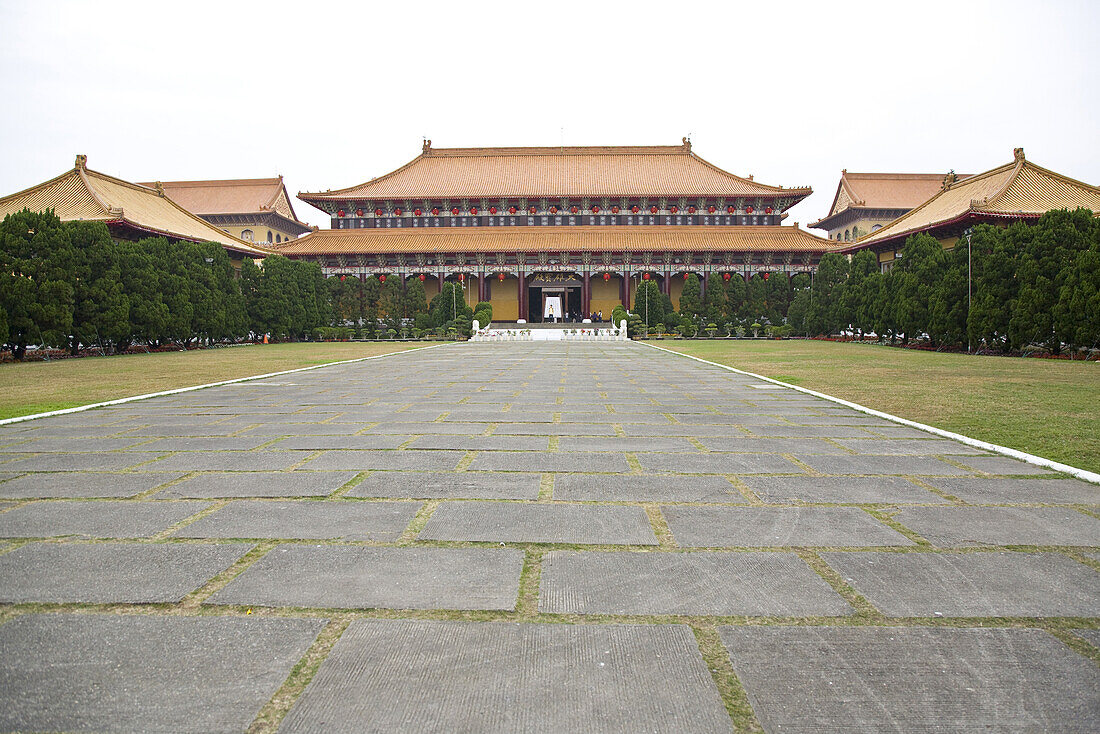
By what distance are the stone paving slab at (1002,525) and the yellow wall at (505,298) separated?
41.0 metres

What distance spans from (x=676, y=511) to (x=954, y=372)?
1039cm

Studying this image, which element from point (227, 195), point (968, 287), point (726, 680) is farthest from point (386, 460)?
point (227, 195)

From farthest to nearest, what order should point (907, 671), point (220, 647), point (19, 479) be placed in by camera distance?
point (19, 479)
point (220, 647)
point (907, 671)

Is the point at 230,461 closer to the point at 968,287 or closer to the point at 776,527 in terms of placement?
the point at 776,527

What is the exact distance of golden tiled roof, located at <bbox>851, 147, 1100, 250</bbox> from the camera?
80.9 ft

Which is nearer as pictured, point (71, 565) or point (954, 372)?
point (71, 565)

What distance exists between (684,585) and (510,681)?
79 centimetres

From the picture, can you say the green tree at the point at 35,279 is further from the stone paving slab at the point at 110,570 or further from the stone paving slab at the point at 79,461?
the stone paving slab at the point at 110,570

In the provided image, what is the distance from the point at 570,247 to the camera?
A: 128 ft

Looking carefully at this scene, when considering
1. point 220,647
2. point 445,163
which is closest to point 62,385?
point 220,647

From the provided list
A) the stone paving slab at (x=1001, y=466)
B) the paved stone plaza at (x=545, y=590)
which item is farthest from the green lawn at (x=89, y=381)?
the stone paving slab at (x=1001, y=466)

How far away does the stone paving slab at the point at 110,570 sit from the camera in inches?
82.8

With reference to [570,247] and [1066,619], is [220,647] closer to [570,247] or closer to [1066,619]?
[1066,619]

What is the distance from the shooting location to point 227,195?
48.7 meters
